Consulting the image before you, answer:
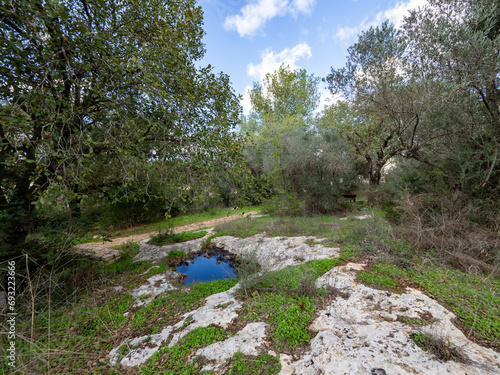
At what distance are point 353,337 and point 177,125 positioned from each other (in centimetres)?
381

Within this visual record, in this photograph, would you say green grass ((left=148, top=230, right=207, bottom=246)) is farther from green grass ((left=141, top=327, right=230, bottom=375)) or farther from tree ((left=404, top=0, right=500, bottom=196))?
tree ((left=404, top=0, right=500, bottom=196))

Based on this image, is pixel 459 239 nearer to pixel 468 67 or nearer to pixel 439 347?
pixel 439 347

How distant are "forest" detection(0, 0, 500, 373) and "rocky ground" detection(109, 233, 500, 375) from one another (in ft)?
1.71

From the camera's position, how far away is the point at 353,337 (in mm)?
1981

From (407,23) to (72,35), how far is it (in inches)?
347

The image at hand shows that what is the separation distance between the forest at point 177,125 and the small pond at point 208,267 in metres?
2.08

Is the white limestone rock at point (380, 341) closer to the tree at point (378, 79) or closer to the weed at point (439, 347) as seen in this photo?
the weed at point (439, 347)

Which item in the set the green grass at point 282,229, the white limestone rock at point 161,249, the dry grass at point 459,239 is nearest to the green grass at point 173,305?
the white limestone rock at point 161,249

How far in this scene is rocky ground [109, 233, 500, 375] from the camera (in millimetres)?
1626

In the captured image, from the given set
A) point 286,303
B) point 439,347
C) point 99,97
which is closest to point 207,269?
point 286,303

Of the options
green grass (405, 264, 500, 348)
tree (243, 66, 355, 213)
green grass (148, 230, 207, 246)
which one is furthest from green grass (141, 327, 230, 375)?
tree (243, 66, 355, 213)

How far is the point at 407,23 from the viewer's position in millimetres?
5918

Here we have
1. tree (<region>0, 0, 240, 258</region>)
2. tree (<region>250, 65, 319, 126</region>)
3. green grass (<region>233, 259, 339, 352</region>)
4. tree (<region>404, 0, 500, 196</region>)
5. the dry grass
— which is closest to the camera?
green grass (<region>233, 259, 339, 352</region>)

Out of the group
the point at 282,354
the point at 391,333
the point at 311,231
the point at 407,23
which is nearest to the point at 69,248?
the point at 282,354
